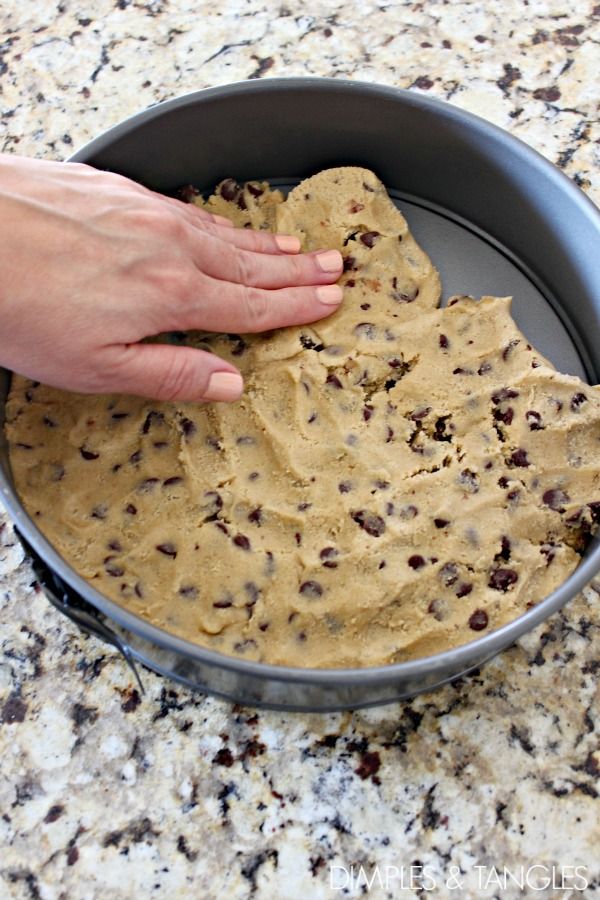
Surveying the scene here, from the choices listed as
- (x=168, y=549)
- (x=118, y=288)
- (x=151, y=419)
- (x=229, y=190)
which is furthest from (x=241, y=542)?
(x=229, y=190)

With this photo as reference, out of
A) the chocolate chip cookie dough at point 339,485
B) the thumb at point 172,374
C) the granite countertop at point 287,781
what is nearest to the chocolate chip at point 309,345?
the chocolate chip cookie dough at point 339,485

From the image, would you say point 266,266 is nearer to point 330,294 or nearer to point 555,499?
point 330,294

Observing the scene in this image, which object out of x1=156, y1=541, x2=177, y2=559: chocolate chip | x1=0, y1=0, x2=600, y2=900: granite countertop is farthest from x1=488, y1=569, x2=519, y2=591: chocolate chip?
x1=156, y1=541, x2=177, y2=559: chocolate chip

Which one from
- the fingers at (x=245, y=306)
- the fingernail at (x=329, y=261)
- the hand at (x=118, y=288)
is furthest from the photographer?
the fingernail at (x=329, y=261)

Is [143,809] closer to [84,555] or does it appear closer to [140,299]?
[84,555]

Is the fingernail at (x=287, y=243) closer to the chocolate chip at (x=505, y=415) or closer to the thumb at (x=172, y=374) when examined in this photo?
the thumb at (x=172, y=374)

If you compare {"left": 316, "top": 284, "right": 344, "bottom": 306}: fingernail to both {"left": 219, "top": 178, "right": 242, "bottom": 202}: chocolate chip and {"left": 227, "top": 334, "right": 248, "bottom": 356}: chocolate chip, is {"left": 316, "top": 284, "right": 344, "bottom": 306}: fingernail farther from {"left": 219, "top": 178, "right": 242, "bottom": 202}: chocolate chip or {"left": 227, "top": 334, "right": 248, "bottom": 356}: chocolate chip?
{"left": 219, "top": 178, "right": 242, "bottom": 202}: chocolate chip
